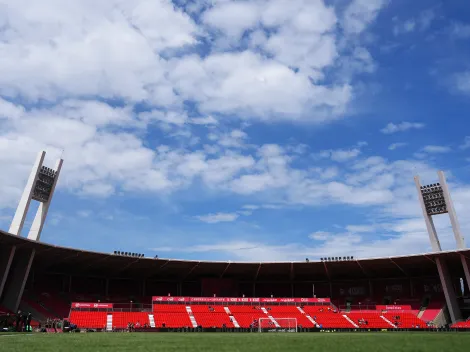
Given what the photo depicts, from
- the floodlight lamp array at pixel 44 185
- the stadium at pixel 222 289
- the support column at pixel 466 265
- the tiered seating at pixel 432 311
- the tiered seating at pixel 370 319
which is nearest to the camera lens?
the stadium at pixel 222 289

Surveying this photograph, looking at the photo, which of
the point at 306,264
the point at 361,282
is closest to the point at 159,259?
the point at 306,264

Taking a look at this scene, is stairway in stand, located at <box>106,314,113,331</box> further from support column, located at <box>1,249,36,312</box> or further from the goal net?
the goal net

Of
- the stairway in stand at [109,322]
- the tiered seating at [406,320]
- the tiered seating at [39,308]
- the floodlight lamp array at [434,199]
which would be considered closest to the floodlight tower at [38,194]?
the tiered seating at [39,308]

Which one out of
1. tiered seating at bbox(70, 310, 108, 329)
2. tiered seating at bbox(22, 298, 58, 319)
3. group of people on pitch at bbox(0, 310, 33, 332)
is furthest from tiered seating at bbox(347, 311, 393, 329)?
tiered seating at bbox(22, 298, 58, 319)

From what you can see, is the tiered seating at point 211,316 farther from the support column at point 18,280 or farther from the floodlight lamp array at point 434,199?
the floodlight lamp array at point 434,199

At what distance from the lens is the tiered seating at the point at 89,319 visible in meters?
49.2

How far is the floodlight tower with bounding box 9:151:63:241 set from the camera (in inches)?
2135

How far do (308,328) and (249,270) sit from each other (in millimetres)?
19391

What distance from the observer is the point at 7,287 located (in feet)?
172

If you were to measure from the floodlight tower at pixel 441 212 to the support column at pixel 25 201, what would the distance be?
172ft

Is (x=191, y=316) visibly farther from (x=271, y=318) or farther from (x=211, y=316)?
(x=271, y=318)

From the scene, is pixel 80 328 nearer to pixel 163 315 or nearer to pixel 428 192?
pixel 163 315

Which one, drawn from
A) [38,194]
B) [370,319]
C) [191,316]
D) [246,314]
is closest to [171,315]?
[191,316]

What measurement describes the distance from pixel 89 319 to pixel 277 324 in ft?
71.8
